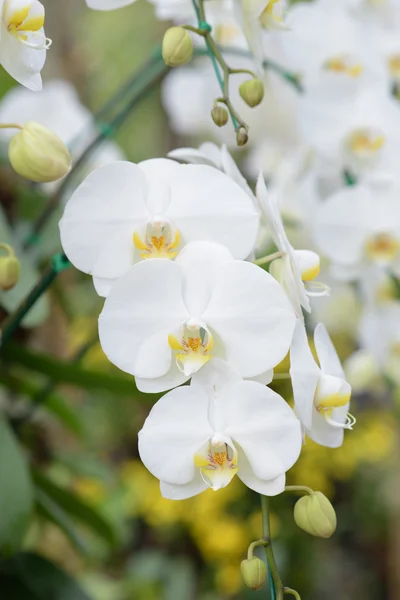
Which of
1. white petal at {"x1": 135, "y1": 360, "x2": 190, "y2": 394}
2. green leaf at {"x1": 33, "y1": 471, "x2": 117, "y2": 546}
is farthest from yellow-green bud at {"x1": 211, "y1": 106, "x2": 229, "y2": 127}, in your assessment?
green leaf at {"x1": 33, "y1": 471, "x2": 117, "y2": 546}

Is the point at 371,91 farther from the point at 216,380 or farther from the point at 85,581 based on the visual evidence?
the point at 85,581

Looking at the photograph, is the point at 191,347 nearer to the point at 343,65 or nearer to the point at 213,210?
the point at 213,210

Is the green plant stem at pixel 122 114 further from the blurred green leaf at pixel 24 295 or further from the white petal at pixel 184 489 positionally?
the white petal at pixel 184 489

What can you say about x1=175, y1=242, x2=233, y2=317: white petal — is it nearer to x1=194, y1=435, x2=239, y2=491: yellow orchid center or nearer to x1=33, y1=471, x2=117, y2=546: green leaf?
x1=194, y1=435, x2=239, y2=491: yellow orchid center

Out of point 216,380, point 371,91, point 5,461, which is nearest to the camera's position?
point 216,380

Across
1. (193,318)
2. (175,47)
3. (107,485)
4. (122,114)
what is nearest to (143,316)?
(193,318)

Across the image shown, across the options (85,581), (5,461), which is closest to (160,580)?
(85,581)

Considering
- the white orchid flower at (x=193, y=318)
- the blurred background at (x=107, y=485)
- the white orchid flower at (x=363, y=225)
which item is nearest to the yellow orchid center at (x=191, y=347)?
the white orchid flower at (x=193, y=318)
